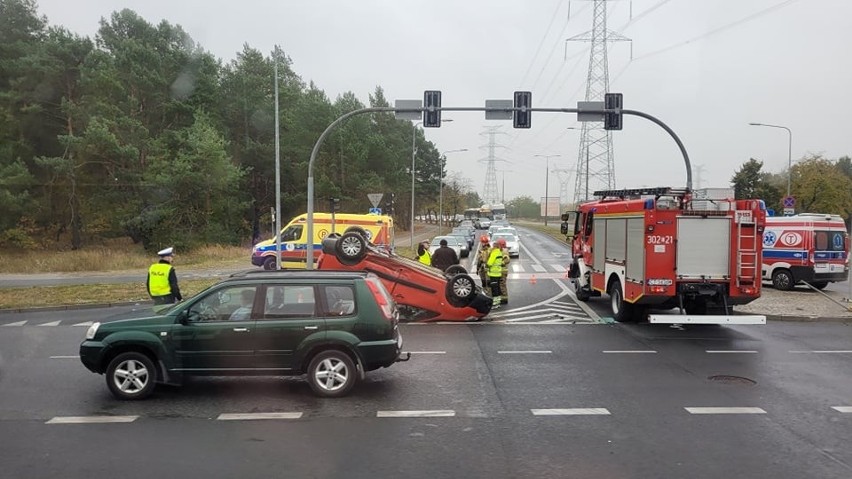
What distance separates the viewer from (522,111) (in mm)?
19281

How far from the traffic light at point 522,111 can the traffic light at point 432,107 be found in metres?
2.44

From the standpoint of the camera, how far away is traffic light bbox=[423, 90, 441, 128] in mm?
18797

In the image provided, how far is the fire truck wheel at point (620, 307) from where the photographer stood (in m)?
13.3

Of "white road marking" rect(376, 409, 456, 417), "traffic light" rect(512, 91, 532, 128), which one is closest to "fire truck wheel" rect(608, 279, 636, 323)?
"traffic light" rect(512, 91, 532, 128)

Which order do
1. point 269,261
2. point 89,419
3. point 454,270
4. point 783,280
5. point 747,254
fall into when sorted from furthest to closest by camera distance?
1. point 269,261
2. point 783,280
3. point 454,270
4. point 747,254
5. point 89,419

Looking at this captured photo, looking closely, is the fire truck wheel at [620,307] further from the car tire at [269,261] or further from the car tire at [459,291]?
the car tire at [269,261]

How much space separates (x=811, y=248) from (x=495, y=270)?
34.9 ft

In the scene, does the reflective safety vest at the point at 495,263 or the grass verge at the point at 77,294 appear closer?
the reflective safety vest at the point at 495,263

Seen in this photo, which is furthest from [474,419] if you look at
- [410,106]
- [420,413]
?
[410,106]

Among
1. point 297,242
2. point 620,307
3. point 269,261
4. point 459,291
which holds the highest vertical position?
point 297,242

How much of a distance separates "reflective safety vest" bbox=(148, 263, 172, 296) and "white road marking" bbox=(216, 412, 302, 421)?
16.7 feet

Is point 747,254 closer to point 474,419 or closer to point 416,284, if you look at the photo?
point 416,284

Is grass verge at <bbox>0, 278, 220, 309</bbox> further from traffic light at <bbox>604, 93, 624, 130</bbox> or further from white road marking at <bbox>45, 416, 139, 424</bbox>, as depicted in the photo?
traffic light at <bbox>604, 93, 624, 130</bbox>

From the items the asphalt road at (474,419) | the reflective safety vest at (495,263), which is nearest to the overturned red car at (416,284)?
the reflective safety vest at (495,263)
